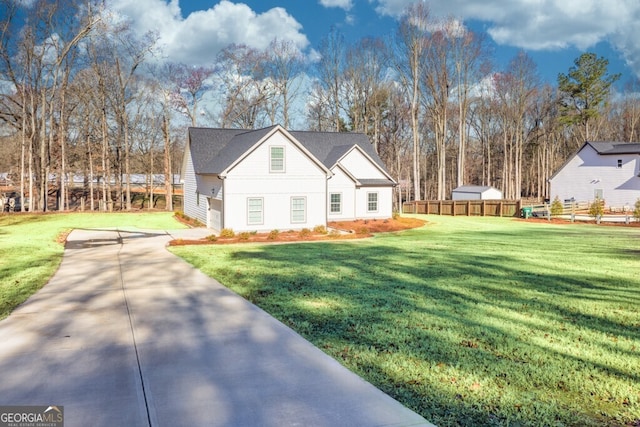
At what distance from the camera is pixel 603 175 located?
42.3 meters

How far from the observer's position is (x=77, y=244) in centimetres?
1795

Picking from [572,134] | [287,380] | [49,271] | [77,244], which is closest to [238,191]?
[77,244]

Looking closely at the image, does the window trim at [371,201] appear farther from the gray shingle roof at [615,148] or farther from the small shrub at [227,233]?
the gray shingle roof at [615,148]

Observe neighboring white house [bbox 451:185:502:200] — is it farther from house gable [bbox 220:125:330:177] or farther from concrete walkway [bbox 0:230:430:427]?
concrete walkway [bbox 0:230:430:427]

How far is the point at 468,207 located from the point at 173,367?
124ft

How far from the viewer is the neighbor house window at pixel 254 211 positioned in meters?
22.8

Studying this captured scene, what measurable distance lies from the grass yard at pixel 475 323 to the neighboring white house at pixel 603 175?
3166 cm

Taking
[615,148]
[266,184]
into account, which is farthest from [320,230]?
[615,148]

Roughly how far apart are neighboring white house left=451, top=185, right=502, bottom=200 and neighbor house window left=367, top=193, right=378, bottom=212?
17614 mm

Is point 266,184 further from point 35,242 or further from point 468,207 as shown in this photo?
point 468,207

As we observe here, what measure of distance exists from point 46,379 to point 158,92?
42.0m

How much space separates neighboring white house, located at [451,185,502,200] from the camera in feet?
143

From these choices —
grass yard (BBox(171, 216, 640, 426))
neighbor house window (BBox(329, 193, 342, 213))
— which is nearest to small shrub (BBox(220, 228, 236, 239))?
grass yard (BBox(171, 216, 640, 426))

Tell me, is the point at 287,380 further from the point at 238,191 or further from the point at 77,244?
the point at 238,191
